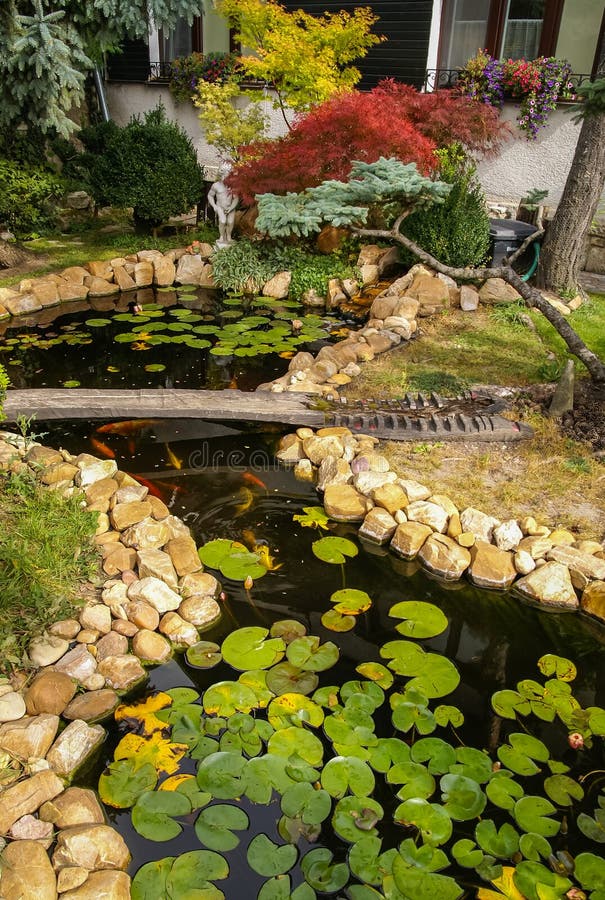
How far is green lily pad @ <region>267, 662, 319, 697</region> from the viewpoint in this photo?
3.22 meters

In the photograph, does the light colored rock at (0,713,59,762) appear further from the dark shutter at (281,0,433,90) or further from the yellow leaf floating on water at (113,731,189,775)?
the dark shutter at (281,0,433,90)

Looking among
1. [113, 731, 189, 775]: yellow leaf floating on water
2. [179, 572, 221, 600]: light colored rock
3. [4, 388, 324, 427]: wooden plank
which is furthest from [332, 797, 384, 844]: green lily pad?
[4, 388, 324, 427]: wooden plank

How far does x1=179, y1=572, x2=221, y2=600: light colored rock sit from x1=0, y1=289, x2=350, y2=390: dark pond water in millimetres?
2639

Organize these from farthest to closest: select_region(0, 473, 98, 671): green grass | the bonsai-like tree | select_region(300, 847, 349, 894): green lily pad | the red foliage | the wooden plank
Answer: the red foliage
the wooden plank
the bonsai-like tree
select_region(0, 473, 98, 671): green grass
select_region(300, 847, 349, 894): green lily pad

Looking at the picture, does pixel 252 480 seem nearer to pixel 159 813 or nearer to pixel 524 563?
pixel 524 563

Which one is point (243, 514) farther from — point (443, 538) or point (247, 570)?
point (443, 538)

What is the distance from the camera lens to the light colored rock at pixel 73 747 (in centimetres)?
284

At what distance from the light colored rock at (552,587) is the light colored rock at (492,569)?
0.11 m

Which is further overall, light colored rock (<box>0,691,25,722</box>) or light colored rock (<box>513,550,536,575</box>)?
light colored rock (<box>513,550,536,575</box>)

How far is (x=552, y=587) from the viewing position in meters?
3.87

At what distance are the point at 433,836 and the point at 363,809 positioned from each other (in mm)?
271

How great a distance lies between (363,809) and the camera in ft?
8.83

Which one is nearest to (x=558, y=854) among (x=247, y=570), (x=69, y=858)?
(x=69, y=858)

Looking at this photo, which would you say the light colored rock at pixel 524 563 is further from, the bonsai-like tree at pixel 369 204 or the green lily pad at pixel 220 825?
the green lily pad at pixel 220 825
